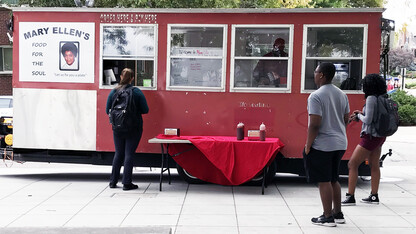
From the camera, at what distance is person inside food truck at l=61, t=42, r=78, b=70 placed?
8.85m

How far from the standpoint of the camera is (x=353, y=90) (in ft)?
27.4

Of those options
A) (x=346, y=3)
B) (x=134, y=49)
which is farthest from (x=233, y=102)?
(x=346, y=3)

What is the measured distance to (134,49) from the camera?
28.6 ft

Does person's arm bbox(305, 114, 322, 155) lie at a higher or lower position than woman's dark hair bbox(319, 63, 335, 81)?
lower

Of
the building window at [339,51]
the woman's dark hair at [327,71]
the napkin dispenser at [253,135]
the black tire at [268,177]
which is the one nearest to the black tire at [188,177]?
the black tire at [268,177]

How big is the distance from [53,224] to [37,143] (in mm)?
3152

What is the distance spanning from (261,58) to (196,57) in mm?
1019

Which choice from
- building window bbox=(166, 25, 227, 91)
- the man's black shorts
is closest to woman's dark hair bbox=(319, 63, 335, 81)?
the man's black shorts

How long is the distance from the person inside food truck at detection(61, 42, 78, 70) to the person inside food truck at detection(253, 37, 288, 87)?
292 cm

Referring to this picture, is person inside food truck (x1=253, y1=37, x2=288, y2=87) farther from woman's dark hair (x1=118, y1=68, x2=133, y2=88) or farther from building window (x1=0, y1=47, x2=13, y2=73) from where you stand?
building window (x1=0, y1=47, x2=13, y2=73)

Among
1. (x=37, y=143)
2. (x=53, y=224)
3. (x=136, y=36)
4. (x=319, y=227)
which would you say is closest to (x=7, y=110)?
(x=37, y=143)

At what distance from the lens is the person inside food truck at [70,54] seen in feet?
29.0

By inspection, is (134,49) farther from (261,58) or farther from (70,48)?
(261,58)

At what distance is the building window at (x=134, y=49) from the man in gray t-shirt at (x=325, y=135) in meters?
3.50
